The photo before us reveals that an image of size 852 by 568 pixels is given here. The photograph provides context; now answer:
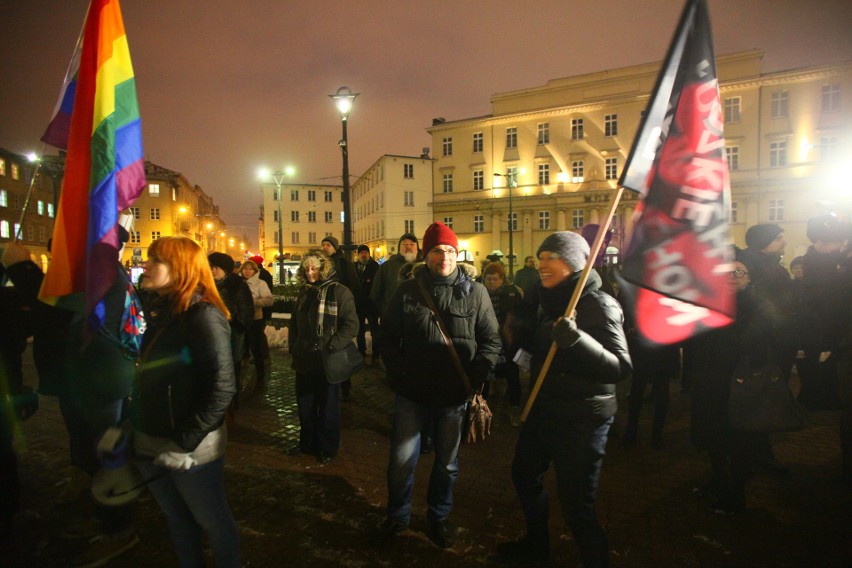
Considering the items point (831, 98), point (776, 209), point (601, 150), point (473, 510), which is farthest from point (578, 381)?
point (831, 98)

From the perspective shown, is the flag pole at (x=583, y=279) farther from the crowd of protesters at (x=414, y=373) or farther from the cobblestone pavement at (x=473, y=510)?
the cobblestone pavement at (x=473, y=510)

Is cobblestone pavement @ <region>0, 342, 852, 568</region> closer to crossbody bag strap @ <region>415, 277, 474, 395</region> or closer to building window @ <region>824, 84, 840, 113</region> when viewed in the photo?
crossbody bag strap @ <region>415, 277, 474, 395</region>

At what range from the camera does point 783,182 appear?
41938 millimetres

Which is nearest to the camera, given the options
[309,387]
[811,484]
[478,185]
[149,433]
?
[149,433]

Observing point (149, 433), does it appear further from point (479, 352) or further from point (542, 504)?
point (542, 504)

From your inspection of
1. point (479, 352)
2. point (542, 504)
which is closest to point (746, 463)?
point (542, 504)

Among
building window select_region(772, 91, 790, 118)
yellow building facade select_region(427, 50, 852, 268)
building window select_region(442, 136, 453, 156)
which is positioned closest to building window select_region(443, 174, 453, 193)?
yellow building facade select_region(427, 50, 852, 268)

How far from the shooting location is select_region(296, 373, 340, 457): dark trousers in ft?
16.0

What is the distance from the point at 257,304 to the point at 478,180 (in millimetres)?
47113

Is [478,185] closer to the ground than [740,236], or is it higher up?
higher up

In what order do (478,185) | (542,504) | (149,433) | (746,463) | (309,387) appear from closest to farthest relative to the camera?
(149,433) → (542,504) → (746,463) → (309,387) → (478,185)

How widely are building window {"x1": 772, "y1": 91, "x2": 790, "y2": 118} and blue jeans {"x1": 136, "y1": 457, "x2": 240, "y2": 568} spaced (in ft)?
176

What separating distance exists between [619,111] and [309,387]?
49.5 m

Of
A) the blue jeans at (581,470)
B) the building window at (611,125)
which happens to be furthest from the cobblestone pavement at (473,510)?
the building window at (611,125)
